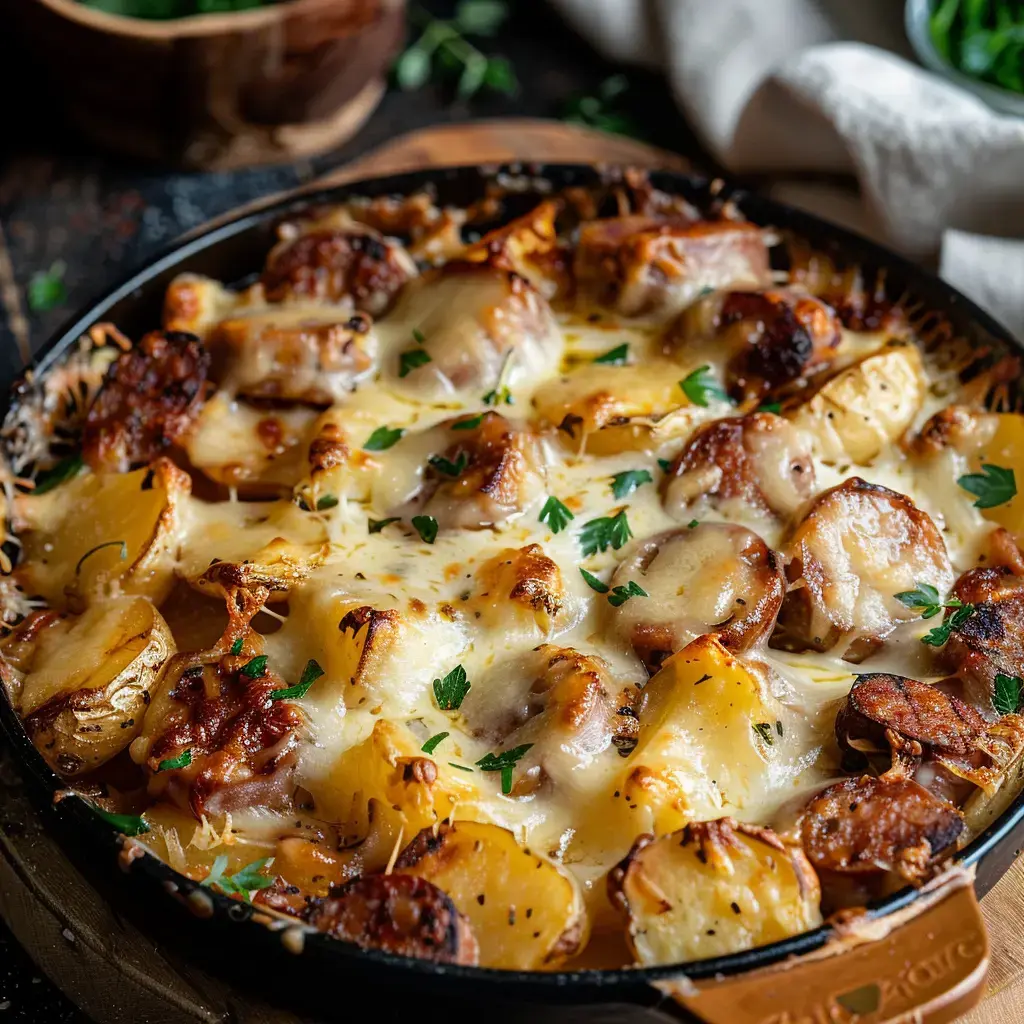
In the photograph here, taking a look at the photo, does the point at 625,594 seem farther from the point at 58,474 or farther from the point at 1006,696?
the point at 58,474

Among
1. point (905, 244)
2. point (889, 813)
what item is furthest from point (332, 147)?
point (889, 813)

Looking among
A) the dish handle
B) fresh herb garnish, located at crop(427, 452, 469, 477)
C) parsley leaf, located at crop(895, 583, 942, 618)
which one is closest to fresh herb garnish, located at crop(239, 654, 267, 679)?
fresh herb garnish, located at crop(427, 452, 469, 477)

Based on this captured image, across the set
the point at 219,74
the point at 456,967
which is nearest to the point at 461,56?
the point at 219,74

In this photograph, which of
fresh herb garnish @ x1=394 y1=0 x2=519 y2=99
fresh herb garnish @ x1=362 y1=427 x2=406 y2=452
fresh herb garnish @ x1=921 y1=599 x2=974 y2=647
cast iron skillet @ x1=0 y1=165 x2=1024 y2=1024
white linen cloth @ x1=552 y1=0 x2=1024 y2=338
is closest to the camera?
cast iron skillet @ x1=0 y1=165 x2=1024 y2=1024

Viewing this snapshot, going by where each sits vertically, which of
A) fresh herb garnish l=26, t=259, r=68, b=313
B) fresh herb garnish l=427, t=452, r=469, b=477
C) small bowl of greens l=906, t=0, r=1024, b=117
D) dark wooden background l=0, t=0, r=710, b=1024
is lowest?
fresh herb garnish l=26, t=259, r=68, b=313

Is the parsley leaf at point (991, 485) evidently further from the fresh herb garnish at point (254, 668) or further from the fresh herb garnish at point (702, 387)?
the fresh herb garnish at point (254, 668)

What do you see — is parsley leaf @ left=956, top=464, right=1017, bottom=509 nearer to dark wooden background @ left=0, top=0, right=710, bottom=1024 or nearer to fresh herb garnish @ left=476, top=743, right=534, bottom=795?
fresh herb garnish @ left=476, top=743, right=534, bottom=795
